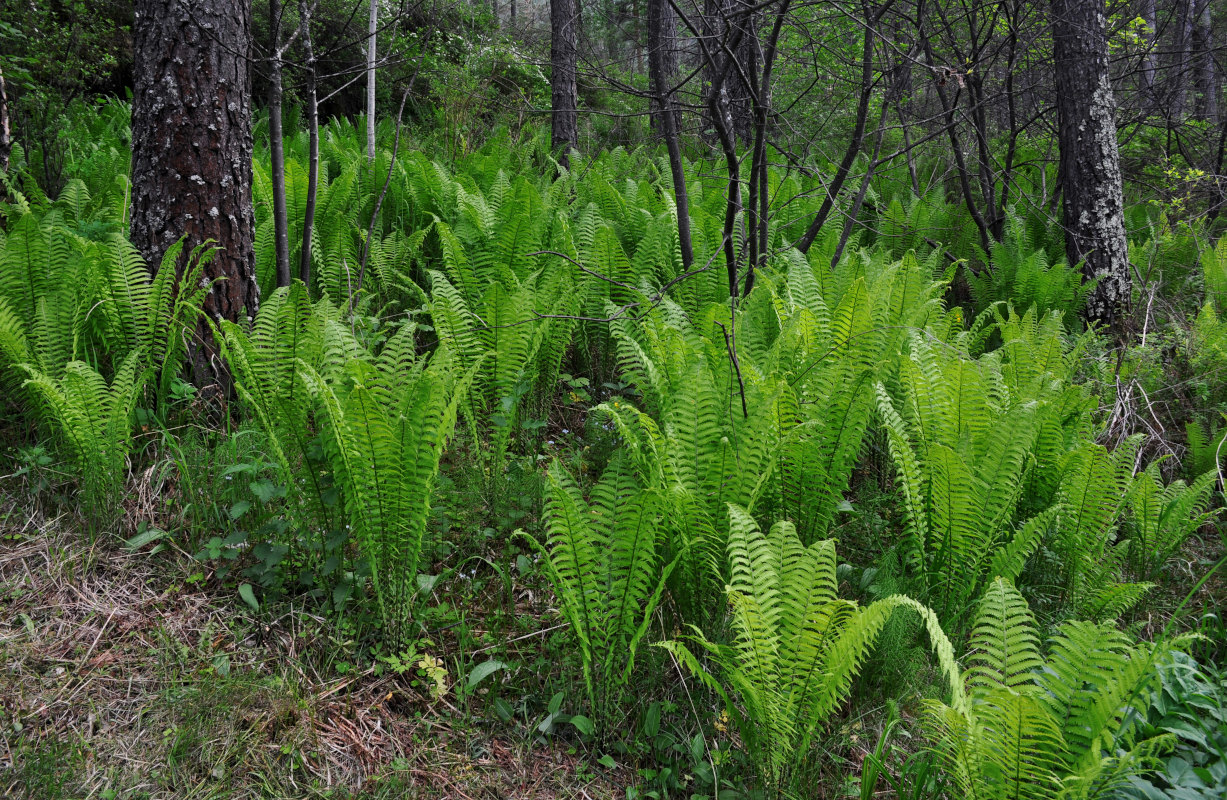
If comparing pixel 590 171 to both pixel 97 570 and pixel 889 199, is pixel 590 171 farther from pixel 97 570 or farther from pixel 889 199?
pixel 97 570

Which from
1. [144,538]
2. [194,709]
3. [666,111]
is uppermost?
[666,111]

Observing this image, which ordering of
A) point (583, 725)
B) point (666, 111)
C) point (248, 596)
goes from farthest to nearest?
point (666, 111) < point (248, 596) < point (583, 725)

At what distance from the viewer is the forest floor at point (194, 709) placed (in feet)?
5.55

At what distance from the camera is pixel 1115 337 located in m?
4.61

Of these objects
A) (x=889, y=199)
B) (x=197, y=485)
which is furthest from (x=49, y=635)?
(x=889, y=199)

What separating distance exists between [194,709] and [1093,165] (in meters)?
5.27

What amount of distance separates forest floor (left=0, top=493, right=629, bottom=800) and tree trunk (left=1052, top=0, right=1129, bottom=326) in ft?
14.4

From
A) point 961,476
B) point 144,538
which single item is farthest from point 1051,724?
point 144,538

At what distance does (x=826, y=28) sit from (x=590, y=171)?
2.47 m

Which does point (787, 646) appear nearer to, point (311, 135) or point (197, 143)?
point (311, 135)

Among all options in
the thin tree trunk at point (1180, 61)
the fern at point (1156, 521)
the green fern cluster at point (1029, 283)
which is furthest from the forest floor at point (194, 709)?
the thin tree trunk at point (1180, 61)

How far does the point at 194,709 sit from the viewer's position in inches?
70.5

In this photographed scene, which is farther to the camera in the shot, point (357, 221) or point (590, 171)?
point (590, 171)

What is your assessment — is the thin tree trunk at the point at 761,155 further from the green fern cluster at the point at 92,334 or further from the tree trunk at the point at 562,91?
the tree trunk at the point at 562,91
